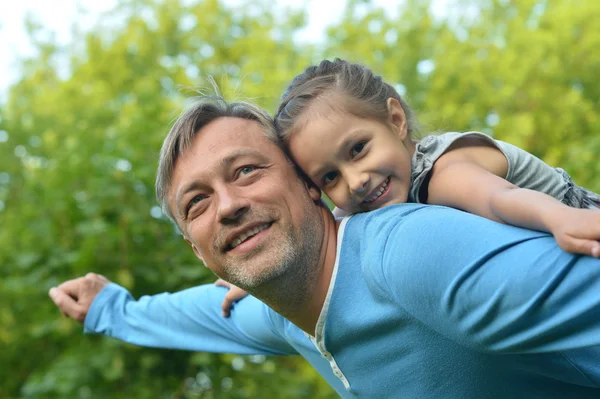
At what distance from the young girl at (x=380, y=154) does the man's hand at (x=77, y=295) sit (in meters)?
1.37

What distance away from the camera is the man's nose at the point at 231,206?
6.98 feet

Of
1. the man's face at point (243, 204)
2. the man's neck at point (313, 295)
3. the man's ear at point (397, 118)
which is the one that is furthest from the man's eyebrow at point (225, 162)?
the man's ear at point (397, 118)

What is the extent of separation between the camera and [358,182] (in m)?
2.15

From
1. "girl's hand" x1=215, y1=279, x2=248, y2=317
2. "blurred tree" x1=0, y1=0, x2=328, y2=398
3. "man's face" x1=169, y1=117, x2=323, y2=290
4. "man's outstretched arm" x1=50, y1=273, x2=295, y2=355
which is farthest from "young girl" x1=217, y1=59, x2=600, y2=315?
"blurred tree" x1=0, y1=0, x2=328, y2=398

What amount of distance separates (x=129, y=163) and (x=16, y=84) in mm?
8303

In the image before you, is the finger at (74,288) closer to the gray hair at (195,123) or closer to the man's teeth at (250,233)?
the gray hair at (195,123)

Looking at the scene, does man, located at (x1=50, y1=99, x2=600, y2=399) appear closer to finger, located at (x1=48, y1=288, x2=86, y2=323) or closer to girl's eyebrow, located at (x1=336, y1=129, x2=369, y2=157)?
girl's eyebrow, located at (x1=336, y1=129, x2=369, y2=157)

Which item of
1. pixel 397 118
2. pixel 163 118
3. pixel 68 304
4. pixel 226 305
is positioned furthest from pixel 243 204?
pixel 163 118

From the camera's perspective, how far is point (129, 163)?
5926 mm

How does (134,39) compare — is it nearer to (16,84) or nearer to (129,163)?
(16,84)

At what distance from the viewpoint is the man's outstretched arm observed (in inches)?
116

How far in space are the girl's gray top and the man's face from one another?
0.35 metres

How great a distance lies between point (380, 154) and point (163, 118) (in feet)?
15.2

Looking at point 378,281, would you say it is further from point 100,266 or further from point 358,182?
point 100,266
